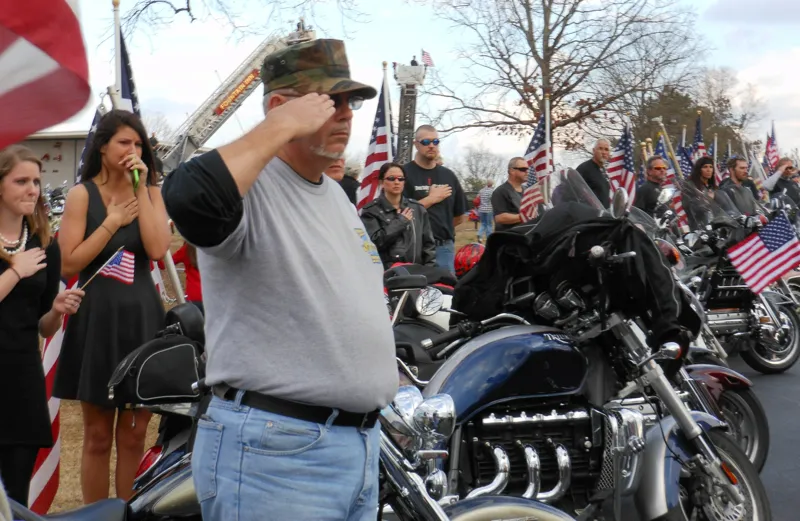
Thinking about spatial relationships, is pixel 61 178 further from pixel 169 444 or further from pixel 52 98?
pixel 52 98

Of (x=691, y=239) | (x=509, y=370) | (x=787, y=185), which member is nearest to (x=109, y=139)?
(x=509, y=370)

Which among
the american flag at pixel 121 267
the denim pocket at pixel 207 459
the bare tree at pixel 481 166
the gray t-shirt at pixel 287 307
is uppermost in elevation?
the gray t-shirt at pixel 287 307

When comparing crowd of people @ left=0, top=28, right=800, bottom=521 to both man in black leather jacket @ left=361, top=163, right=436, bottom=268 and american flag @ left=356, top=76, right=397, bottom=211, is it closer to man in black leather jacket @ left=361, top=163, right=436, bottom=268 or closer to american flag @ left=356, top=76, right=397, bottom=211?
man in black leather jacket @ left=361, top=163, right=436, bottom=268

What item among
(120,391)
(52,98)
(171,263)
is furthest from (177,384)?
(171,263)

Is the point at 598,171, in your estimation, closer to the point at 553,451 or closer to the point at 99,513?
the point at 553,451

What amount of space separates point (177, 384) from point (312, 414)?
1.02 m

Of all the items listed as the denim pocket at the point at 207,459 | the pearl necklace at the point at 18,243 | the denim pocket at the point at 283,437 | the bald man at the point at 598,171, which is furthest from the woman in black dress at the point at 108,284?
the bald man at the point at 598,171

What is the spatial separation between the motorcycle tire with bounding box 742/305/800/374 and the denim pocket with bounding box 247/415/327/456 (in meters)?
7.74

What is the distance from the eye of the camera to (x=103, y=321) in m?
4.41

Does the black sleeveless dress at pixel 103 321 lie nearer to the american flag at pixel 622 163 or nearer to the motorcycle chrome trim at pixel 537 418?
the motorcycle chrome trim at pixel 537 418

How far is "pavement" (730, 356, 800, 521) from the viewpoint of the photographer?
215 inches

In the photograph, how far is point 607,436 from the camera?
13.4 feet

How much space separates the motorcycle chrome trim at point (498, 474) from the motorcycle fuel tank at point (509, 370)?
0.18 metres

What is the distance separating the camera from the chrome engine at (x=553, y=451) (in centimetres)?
397
